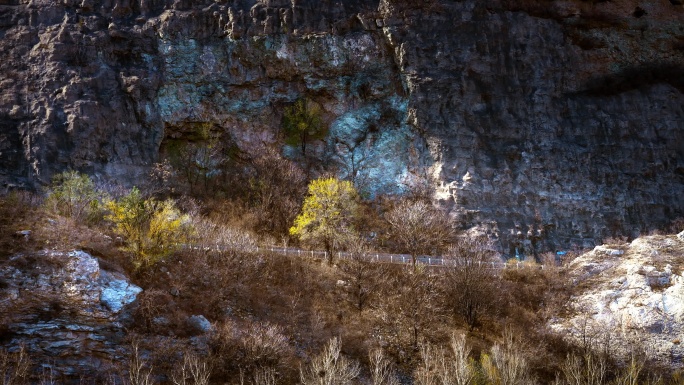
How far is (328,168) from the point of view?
4934 cm

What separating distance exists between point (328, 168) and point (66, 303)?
85.1 ft

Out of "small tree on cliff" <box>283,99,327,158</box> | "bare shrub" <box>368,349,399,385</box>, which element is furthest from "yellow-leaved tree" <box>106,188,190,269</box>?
"small tree on cliff" <box>283,99,327,158</box>

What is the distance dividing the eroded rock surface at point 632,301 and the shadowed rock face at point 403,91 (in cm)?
798

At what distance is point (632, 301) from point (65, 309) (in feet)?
87.7

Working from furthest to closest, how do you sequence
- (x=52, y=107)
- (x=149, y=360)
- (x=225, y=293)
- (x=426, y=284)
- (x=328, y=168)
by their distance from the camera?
1. (x=328, y=168)
2. (x=52, y=107)
3. (x=426, y=284)
4. (x=225, y=293)
5. (x=149, y=360)

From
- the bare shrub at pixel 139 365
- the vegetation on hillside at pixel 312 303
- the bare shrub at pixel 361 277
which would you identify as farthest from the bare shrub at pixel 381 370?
the bare shrub at pixel 139 365

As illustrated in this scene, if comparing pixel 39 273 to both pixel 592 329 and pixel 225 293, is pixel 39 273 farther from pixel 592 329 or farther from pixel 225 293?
pixel 592 329

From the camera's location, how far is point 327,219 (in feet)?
129

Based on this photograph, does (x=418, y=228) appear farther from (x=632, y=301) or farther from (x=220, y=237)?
(x=632, y=301)

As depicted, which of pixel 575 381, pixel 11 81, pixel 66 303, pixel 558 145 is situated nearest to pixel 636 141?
pixel 558 145

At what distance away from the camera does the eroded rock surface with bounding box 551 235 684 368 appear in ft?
103

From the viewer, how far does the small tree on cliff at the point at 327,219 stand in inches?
1532

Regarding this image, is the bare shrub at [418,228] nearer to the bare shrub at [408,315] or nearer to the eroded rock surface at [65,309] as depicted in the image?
the bare shrub at [408,315]

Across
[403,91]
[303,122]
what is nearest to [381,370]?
[303,122]
